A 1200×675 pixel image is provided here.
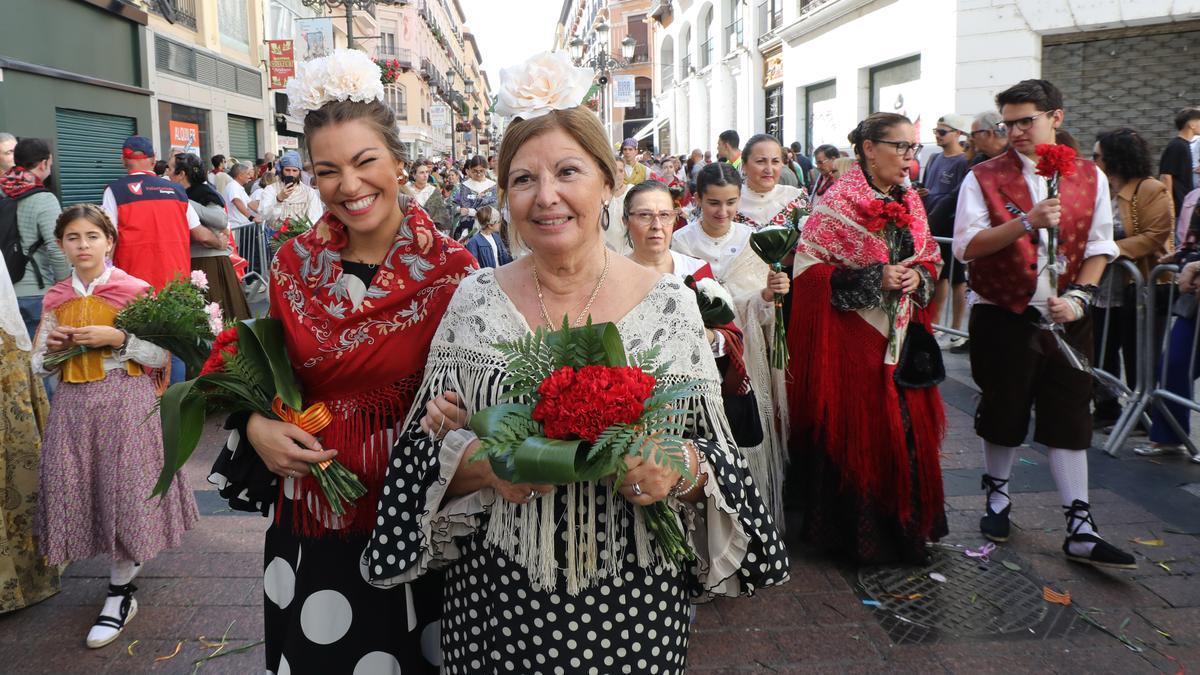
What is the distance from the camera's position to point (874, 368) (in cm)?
424

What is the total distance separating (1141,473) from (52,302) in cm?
603

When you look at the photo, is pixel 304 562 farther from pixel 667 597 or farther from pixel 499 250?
pixel 499 250

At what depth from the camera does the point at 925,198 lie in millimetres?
9594

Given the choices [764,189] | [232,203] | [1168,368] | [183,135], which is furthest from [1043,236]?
[183,135]

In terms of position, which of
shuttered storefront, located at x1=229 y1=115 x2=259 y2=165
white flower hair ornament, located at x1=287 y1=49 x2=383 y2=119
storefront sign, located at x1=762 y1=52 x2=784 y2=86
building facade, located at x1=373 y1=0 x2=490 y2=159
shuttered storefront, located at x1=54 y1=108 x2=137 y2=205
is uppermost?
building facade, located at x1=373 y1=0 x2=490 y2=159

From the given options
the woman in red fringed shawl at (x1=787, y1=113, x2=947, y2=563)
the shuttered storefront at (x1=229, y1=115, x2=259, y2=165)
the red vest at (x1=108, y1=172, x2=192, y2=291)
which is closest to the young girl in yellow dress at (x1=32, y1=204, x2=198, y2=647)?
the red vest at (x1=108, y1=172, x2=192, y2=291)

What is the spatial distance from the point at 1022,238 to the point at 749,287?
1332 mm

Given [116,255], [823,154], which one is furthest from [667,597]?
[823,154]

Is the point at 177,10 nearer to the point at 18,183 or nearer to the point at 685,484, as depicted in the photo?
the point at 18,183

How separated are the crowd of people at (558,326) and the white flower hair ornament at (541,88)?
1 centimetres

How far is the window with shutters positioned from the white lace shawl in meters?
23.4

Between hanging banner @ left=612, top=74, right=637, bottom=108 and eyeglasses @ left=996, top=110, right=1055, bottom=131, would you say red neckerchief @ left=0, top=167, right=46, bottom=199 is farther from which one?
hanging banner @ left=612, top=74, right=637, bottom=108

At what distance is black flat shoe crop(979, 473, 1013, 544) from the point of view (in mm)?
4469

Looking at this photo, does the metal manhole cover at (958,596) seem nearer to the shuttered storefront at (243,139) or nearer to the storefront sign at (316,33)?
the storefront sign at (316,33)
